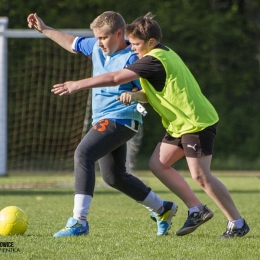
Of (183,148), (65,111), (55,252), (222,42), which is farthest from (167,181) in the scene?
(222,42)

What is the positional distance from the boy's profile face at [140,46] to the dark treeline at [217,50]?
11.1 metres

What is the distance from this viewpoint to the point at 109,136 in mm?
5422

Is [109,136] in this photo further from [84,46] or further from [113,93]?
[84,46]

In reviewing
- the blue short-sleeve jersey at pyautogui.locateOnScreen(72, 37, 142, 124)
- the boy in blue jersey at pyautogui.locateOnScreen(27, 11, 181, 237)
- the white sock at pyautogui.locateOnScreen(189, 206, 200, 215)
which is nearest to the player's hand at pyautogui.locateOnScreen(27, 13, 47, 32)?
the boy in blue jersey at pyautogui.locateOnScreen(27, 11, 181, 237)

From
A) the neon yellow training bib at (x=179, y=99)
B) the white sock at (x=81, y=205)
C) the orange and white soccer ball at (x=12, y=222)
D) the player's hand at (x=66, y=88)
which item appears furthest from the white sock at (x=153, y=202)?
the player's hand at (x=66, y=88)

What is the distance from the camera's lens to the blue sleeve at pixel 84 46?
5.84 meters

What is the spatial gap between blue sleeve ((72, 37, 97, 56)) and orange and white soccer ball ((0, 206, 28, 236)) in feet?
4.69

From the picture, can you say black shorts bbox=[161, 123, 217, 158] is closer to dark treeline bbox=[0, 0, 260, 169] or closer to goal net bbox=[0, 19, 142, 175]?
goal net bbox=[0, 19, 142, 175]

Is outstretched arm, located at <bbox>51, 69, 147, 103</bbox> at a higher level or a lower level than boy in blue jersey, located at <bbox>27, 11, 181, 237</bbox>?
higher

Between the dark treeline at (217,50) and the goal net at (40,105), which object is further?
the dark treeline at (217,50)

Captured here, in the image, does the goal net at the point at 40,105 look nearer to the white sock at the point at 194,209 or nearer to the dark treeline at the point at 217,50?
the dark treeline at the point at 217,50

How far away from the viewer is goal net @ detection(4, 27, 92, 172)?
49.4ft

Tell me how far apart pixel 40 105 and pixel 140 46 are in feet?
33.7

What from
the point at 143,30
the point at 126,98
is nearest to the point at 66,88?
the point at 126,98
